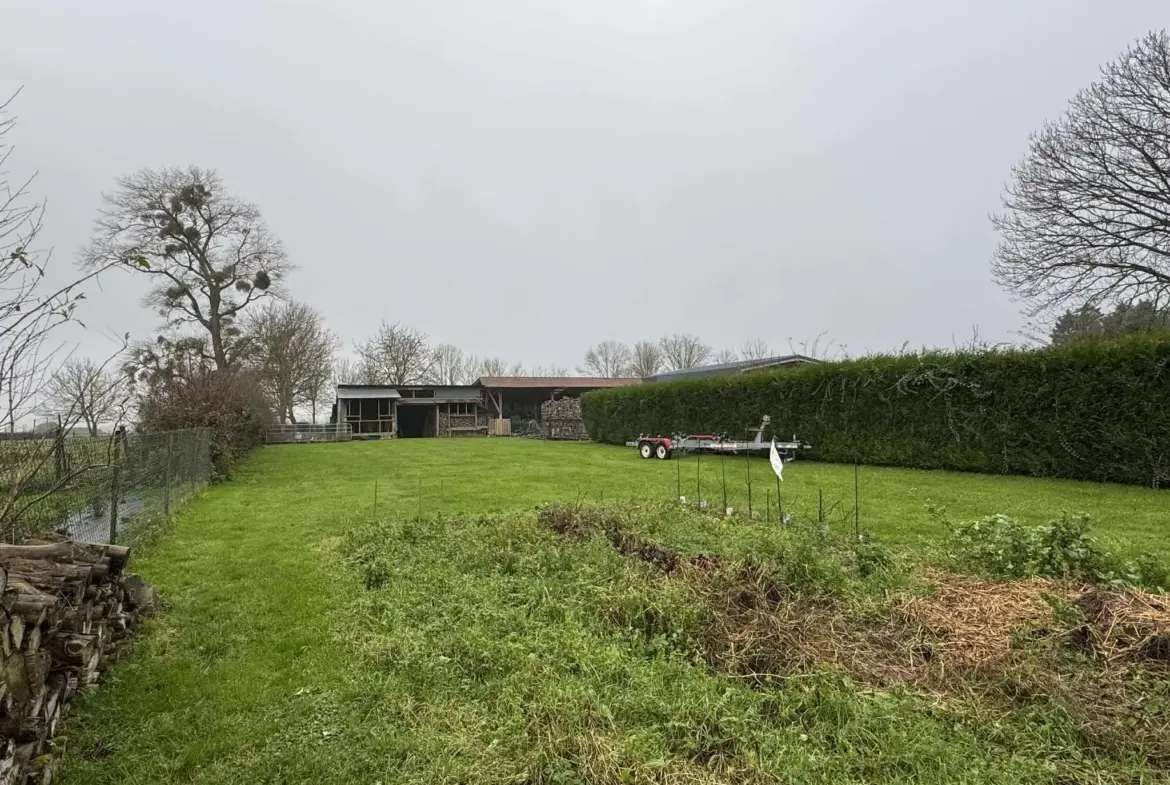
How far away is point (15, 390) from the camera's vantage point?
270 cm

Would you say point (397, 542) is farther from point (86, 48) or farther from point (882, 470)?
point (882, 470)

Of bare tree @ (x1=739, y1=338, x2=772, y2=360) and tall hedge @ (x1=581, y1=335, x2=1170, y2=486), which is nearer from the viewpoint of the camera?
tall hedge @ (x1=581, y1=335, x2=1170, y2=486)

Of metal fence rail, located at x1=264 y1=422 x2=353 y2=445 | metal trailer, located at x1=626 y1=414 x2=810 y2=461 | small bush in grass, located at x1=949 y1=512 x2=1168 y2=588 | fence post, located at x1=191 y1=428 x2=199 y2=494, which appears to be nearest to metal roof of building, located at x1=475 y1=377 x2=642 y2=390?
metal fence rail, located at x1=264 y1=422 x2=353 y2=445

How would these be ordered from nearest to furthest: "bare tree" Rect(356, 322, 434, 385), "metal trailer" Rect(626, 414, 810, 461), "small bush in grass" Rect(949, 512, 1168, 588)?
"small bush in grass" Rect(949, 512, 1168, 588), "metal trailer" Rect(626, 414, 810, 461), "bare tree" Rect(356, 322, 434, 385)

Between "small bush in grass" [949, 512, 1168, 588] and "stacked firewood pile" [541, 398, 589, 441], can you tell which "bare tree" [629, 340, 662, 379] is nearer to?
"stacked firewood pile" [541, 398, 589, 441]

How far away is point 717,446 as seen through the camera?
14.4 m

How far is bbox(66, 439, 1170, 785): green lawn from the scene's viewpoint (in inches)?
93.7

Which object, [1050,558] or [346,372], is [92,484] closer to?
[1050,558]

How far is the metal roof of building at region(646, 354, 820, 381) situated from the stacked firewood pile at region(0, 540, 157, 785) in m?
15.8

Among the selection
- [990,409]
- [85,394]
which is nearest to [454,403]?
[990,409]

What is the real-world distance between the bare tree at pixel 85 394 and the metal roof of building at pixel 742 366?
15759 mm

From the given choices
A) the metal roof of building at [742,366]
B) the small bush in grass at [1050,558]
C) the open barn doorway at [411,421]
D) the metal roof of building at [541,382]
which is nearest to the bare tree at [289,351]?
the open barn doorway at [411,421]

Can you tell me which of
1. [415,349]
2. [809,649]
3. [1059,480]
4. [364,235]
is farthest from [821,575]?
[415,349]

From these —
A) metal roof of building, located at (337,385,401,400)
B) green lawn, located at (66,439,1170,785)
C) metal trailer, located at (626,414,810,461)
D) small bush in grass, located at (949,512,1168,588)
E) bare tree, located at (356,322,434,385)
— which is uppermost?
bare tree, located at (356,322,434,385)
